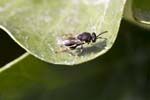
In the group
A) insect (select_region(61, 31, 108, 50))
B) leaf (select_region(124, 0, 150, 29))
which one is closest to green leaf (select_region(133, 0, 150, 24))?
leaf (select_region(124, 0, 150, 29))

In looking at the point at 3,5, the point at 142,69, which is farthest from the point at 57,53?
the point at 142,69

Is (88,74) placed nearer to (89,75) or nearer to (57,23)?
(89,75)

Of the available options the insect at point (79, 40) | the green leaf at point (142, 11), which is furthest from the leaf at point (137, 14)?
the insect at point (79, 40)

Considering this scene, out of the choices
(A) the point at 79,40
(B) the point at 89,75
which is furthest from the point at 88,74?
(A) the point at 79,40

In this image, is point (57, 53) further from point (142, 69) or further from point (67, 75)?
point (142, 69)

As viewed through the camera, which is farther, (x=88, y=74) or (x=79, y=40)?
(x=88, y=74)

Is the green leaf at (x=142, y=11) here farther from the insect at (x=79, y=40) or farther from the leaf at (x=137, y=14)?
the insect at (x=79, y=40)
